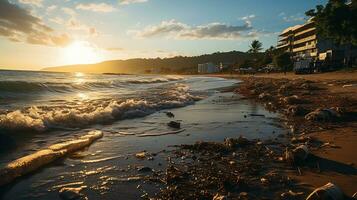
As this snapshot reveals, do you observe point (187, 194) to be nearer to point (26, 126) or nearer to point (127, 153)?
point (127, 153)

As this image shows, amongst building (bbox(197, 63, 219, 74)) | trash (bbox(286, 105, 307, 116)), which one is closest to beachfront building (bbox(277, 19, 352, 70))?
building (bbox(197, 63, 219, 74))

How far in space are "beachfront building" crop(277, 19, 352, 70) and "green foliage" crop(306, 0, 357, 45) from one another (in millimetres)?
24472

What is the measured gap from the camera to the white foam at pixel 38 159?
244 inches

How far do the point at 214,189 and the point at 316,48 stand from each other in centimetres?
8960

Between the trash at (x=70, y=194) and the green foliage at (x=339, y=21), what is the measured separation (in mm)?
38349

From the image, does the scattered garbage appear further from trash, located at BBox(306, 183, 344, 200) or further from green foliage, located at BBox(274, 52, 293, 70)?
green foliage, located at BBox(274, 52, 293, 70)

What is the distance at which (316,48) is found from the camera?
8731 cm

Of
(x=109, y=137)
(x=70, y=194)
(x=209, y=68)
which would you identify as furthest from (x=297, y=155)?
(x=209, y=68)

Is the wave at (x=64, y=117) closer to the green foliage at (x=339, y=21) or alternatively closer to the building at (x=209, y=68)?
the green foliage at (x=339, y=21)

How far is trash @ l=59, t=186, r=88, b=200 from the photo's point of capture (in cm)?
529

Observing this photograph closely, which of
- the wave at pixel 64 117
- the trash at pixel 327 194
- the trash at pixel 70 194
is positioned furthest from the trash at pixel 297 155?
the wave at pixel 64 117

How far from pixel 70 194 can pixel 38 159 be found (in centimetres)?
205

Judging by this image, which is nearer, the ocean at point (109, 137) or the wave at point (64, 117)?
the ocean at point (109, 137)

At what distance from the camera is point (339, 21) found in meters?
39.2
